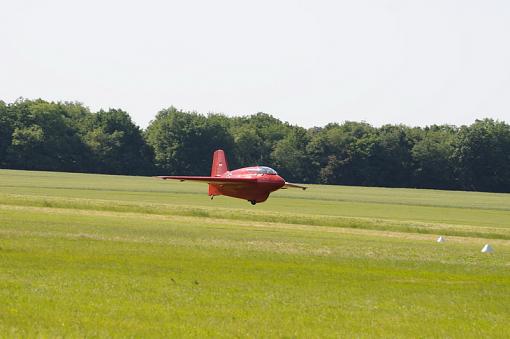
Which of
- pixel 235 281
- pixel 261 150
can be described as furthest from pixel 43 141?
pixel 235 281

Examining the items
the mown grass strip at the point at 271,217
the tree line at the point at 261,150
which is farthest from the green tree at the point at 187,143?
the mown grass strip at the point at 271,217

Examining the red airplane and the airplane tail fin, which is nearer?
the red airplane

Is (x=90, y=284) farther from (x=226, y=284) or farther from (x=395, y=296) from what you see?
(x=395, y=296)

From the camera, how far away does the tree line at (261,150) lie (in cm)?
16462

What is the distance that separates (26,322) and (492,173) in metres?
155

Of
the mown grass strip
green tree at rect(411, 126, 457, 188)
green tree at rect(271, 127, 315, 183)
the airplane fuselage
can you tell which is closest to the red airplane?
the airplane fuselage

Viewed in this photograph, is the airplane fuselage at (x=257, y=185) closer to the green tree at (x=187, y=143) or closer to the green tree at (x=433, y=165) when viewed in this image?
the green tree at (x=187, y=143)

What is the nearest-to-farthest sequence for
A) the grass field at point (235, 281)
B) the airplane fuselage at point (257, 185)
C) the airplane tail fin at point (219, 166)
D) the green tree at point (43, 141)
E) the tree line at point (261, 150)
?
the grass field at point (235, 281) → the airplane fuselage at point (257, 185) → the airplane tail fin at point (219, 166) → the green tree at point (43, 141) → the tree line at point (261, 150)

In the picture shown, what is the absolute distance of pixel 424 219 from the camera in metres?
71.2

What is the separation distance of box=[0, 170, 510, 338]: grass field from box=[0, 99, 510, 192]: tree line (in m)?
115

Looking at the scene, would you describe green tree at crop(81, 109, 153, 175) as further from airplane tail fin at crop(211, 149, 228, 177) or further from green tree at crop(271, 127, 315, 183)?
airplane tail fin at crop(211, 149, 228, 177)

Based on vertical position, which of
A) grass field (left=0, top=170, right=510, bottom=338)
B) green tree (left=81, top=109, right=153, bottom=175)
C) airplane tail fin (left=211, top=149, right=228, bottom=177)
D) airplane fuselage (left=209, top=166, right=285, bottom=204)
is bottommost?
grass field (left=0, top=170, right=510, bottom=338)

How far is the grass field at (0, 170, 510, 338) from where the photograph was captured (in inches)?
767

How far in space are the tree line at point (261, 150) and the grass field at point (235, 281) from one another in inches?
4547
